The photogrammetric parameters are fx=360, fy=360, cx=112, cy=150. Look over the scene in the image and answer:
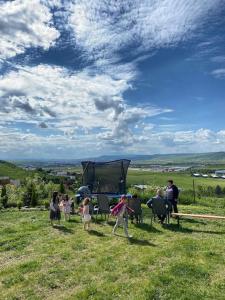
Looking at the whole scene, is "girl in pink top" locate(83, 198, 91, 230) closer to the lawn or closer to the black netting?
the lawn

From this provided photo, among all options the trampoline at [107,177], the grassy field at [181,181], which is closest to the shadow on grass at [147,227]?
the trampoline at [107,177]

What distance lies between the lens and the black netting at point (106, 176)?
20797 millimetres

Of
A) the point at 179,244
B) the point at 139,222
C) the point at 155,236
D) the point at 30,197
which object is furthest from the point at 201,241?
the point at 30,197

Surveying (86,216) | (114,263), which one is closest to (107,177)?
(86,216)

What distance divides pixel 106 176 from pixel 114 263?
11235 mm

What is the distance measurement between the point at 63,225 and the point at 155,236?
4840mm

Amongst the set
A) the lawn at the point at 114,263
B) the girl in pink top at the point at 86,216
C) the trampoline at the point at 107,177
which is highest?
the trampoline at the point at 107,177

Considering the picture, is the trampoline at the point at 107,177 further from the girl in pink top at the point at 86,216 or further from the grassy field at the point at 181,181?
the grassy field at the point at 181,181

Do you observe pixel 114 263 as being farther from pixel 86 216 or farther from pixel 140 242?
pixel 86 216

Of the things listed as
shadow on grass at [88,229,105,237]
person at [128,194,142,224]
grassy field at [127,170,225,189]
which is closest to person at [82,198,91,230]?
shadow on grass at [88,229,105,237]

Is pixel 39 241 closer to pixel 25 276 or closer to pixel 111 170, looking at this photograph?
pixel 25 276

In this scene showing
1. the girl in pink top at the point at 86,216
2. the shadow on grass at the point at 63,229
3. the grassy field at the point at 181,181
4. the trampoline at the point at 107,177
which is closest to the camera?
the girl in pink top at the point at 86,216

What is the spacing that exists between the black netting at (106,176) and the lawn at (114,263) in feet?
Answer: 19.7

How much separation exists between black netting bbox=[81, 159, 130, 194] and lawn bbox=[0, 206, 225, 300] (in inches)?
236
